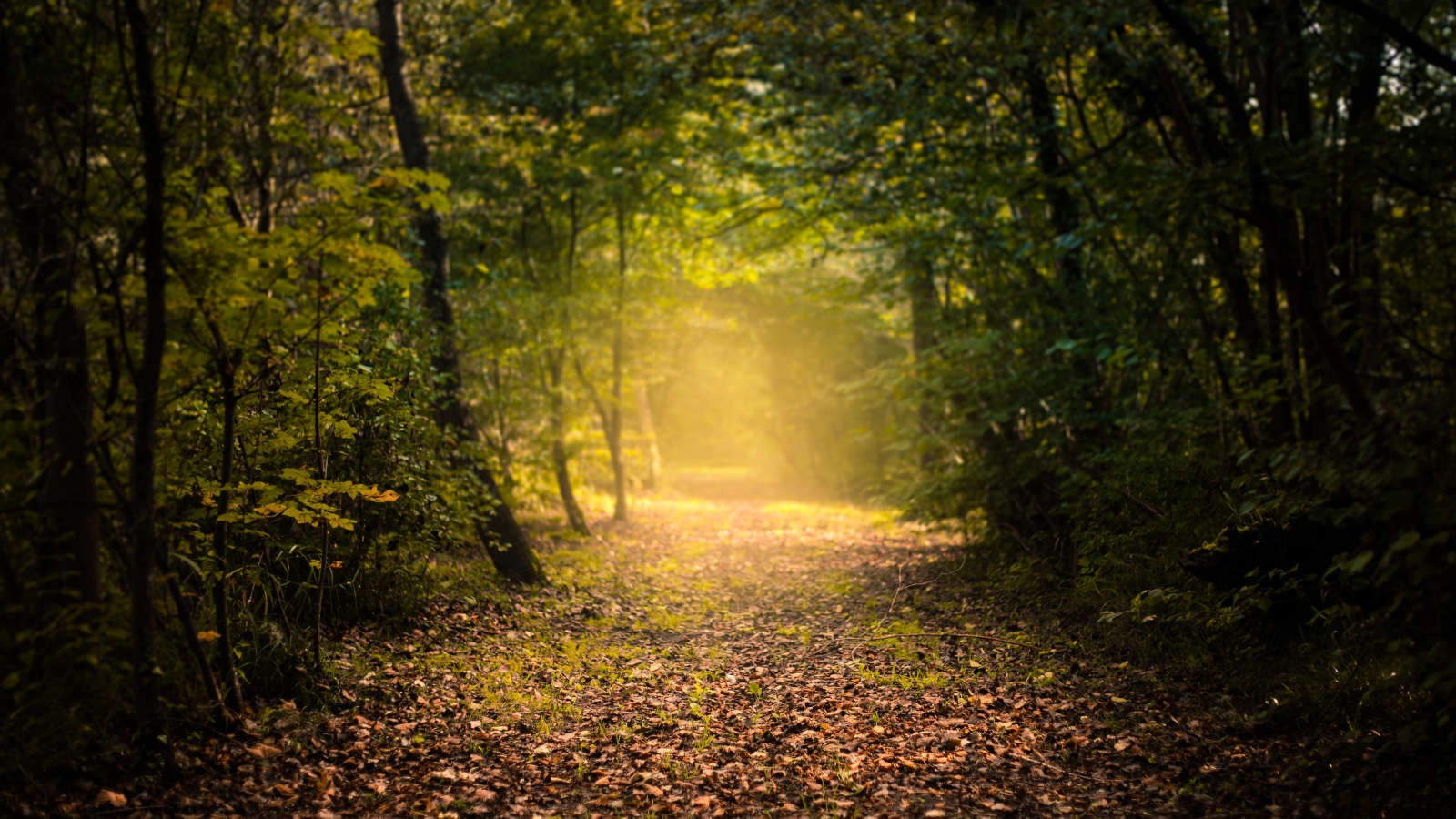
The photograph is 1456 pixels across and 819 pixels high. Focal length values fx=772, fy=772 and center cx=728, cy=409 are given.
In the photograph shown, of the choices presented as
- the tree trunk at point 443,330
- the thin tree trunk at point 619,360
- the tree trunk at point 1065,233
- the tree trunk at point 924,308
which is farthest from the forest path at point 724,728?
the thin tree trunk at point 619,360

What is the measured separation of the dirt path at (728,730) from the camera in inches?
155

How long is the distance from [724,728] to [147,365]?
384 cm

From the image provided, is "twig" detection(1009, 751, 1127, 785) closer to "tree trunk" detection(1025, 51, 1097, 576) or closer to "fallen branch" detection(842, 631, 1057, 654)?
"fallen branch" detection(842, 631, 1057, 654)

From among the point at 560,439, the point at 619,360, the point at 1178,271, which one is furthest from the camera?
the point at 619,360

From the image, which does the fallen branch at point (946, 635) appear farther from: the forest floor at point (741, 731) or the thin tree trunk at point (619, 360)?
the thin tree trunk at point (619, 360)

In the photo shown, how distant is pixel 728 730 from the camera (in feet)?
16.6

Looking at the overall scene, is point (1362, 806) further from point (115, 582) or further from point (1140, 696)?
point (115, 582)

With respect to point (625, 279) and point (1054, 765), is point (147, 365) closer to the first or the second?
point (1054, 765)

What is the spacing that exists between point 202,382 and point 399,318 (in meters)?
3.01

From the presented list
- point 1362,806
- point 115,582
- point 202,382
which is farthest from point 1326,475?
point 115,582

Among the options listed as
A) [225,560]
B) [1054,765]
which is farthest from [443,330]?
[1054,765]

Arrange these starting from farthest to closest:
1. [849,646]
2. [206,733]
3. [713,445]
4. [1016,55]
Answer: [713,445] → [1016,55] → [849,646] → [206,733]

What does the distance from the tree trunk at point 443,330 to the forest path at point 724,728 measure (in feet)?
1.69

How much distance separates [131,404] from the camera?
3.58 metres
